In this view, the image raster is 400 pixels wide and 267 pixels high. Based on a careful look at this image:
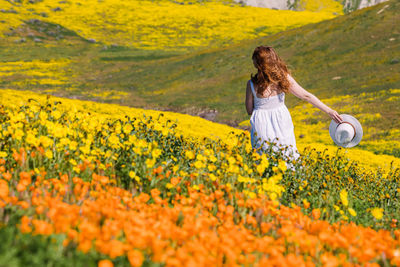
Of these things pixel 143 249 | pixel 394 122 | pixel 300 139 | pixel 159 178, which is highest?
pixel 143 249

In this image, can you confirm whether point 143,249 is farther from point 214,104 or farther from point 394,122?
point 214,104

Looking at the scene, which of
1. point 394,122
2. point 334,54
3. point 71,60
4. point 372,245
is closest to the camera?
point 372,245

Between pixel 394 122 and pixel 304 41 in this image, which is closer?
pixel 394 122

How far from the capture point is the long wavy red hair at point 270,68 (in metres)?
6.64

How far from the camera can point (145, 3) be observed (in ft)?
471

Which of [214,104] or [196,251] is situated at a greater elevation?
[196,251]

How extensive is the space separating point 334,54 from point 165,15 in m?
90.3

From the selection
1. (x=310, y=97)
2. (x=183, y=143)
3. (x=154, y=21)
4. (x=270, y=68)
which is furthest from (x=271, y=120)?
(x=154, y=21)

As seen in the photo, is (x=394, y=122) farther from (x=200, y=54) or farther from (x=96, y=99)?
(x=200, y=54)

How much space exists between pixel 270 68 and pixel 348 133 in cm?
186

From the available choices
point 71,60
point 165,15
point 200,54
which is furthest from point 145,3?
point 200,54

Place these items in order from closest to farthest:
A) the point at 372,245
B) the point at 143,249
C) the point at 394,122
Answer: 1. the point at 143,249
2. the point at 372,245
3. the point at 394,122

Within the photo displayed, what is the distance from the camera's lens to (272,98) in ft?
23.2

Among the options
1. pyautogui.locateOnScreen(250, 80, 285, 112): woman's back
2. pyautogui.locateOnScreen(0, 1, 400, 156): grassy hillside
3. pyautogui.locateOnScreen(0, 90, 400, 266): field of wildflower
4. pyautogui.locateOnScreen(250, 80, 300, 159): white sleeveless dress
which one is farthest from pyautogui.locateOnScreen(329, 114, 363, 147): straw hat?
pyautogui.locateOnScreen(0, 1, 400, 156): grassy hillside
